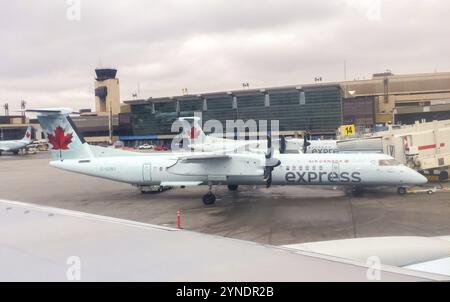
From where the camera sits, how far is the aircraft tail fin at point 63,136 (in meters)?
22.0

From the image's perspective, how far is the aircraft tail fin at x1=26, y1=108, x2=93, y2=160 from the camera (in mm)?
21991

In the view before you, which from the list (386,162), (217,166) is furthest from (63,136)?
A: (386,162)

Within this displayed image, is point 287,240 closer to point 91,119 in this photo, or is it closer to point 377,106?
point 377,106

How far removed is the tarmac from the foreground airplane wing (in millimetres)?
9354

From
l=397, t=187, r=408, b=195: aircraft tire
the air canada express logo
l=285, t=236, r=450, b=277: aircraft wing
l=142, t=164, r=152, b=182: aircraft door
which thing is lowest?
l=397, t=187, r=408, b=195: aircraft tire

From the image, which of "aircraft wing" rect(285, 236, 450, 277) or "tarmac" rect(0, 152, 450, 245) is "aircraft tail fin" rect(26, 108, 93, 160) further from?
"aircraft wing" rect(285, 236, 450, 277)

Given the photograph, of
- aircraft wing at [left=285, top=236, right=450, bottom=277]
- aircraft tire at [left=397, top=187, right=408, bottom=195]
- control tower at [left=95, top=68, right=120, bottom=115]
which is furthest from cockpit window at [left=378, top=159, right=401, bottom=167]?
control tower at [left=95, top=68, right=120, bottom=115]

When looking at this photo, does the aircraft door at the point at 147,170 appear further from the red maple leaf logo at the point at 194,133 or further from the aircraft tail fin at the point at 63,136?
the red maple leaf logo at the point at 194,133

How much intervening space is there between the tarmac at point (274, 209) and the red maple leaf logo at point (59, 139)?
10.2 ft

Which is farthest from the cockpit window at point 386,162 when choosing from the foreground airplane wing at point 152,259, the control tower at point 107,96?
the control tower at point 107,96

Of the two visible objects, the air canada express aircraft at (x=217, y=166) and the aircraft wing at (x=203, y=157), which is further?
the aircraft wing at (x=203, y=157)

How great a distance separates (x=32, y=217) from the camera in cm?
454

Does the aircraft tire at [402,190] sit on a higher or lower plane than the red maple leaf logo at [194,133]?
lower

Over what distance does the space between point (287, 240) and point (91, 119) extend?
97371mm
